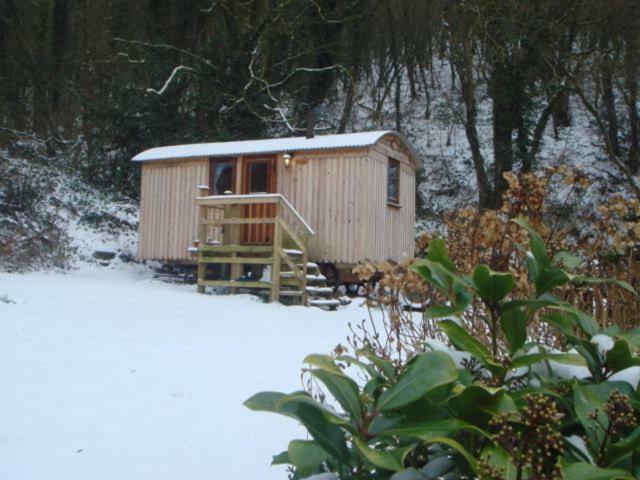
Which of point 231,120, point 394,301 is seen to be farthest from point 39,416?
point 231,120

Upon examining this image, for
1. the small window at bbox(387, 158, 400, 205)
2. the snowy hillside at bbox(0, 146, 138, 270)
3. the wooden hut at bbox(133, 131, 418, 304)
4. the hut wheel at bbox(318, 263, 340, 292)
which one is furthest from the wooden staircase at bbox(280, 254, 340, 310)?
the snowy hillside at bbox(0, 146, 138, 270)

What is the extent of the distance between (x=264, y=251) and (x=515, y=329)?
960 centimetres

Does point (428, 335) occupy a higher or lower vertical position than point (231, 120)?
lower

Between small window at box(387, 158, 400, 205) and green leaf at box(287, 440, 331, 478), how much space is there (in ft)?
38.0

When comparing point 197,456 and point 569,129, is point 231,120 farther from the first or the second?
point 197,456

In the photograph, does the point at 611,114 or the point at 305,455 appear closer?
the point at 305,455

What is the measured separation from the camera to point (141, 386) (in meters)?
3.79

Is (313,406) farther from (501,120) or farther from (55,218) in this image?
(501,120)

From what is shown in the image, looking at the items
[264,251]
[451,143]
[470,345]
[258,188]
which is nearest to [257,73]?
[258,188]

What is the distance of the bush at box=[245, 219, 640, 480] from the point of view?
0.99m

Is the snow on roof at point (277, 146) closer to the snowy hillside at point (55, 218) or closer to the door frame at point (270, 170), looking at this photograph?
the door frame at point (270, 170)

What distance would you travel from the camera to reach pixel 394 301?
2.54 m

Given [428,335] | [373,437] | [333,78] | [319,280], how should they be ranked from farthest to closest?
[333,78], [319,280], [428,335], [373,437]

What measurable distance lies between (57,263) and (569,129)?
16.7 metres
